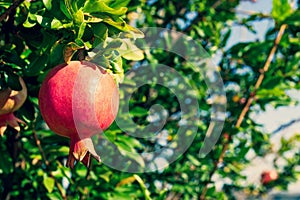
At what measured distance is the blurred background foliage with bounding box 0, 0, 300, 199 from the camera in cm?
95

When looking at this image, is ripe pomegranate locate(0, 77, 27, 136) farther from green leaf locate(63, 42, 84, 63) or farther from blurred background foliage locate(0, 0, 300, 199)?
green leaf locate(63, 42, 84, 63)

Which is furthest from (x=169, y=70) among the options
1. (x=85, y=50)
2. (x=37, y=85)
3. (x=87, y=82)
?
(x=87, y=82)

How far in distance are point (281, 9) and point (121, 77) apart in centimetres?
113

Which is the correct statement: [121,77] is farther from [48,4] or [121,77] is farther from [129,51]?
[48,4]

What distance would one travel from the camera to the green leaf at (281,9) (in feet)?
6.00

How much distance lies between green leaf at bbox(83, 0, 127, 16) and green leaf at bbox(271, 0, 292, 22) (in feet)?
3.57

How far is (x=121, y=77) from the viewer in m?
0.93

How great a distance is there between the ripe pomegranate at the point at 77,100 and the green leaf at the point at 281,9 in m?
1.20

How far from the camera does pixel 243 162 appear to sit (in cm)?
276

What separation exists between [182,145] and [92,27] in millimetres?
1315

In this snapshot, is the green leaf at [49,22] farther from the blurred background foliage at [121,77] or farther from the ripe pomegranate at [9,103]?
the ripe pomegranate at [9,103]

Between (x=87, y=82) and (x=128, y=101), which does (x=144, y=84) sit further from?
(x=87, y=82)

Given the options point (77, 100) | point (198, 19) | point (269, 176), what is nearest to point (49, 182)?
point (77, 100)

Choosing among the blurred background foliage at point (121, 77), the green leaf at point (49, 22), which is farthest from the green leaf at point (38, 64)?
the green leaf at point (49, 22)
